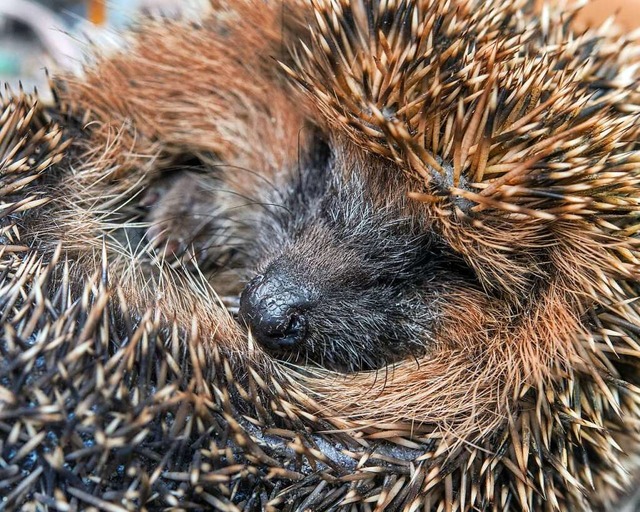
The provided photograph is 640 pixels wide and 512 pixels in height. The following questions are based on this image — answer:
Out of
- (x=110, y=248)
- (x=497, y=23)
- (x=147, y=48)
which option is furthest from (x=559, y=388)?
(x=147, y=48)

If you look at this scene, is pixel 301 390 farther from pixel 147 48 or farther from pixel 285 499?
pixel 147 48

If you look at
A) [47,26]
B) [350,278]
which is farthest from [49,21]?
[350,278]

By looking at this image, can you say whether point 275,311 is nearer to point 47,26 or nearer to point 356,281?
point 356,281

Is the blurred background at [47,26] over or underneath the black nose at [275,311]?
over

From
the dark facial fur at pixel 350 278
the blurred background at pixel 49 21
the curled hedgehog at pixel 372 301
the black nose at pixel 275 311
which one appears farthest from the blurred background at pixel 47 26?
the black nose at pixel 275 311

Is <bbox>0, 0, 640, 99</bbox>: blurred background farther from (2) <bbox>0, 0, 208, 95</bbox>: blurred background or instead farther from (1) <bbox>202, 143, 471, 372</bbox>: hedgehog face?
(1) <bbox>202, 143, 471, 372</bbox>: hedgehog face

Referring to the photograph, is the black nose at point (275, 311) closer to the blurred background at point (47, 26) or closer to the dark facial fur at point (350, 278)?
the dark facial fur at point (350, 278)

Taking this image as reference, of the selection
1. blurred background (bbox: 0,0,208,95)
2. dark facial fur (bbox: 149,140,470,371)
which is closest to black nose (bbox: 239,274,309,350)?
dark facial fur (bbox: 149,140,470,371)
